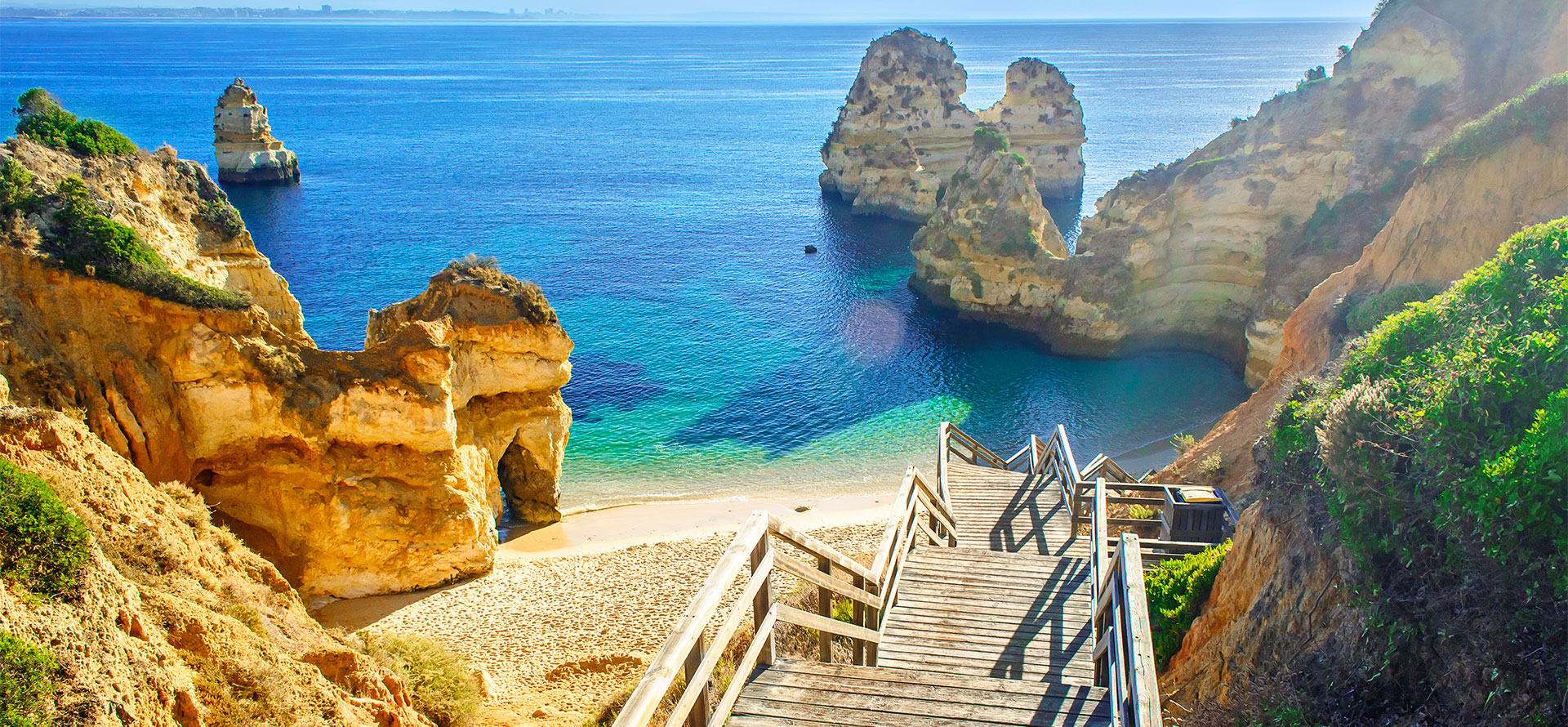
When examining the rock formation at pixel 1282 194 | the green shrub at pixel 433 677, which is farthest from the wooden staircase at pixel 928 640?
the rock formation at pixel 1282 194

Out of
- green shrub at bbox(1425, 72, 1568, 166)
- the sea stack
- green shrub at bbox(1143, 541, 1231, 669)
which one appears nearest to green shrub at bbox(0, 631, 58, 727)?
green shrub at bbox(1143, 541, 1231, 669)

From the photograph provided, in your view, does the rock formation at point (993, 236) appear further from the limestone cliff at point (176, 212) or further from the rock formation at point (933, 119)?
the limestone cliff at point (176, 212)

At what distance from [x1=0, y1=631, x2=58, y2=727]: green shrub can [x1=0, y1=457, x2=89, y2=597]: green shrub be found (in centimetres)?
100

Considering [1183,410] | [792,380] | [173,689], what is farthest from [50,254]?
[1183,410]

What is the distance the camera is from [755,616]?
242 inches

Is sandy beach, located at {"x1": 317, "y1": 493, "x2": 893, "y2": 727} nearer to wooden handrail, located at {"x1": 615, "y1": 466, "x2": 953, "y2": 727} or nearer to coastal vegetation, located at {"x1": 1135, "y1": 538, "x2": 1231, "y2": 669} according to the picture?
wooden handrail, located at {"x1": 615, "y1": 466, "x2": 953, "y2": 727}

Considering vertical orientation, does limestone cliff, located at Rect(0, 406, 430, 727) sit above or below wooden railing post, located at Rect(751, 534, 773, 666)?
below

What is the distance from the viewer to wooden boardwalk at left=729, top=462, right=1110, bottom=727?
5.92m

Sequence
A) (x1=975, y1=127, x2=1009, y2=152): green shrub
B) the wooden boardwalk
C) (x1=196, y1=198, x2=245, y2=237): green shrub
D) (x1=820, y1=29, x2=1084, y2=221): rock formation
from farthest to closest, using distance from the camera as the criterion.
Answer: (x1=820, y1=29, x2=1084, y2=221): rock formation < (x1=975, y1=127, x2=1009, y2=152): green shrub < (x1=196, y1=198, x2=245, y2=237): green shrub < the wooden boardwalk

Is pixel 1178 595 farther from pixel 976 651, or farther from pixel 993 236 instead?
pixel 993 236

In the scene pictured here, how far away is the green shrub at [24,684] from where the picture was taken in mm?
6078

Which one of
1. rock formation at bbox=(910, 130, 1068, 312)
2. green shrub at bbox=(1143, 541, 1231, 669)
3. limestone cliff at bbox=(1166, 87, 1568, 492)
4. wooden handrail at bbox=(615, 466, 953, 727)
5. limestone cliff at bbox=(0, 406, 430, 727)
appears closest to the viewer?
wooden handrail at bbox=(615, 466, 953, 727)

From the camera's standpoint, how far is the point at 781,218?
6631 cm

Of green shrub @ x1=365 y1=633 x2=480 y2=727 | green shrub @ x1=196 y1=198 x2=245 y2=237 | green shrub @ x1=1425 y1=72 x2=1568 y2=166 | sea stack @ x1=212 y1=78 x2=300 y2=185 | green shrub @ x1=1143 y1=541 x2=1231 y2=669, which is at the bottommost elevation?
green shrub @ x1=365 y1=633 x2=480 y2=727
